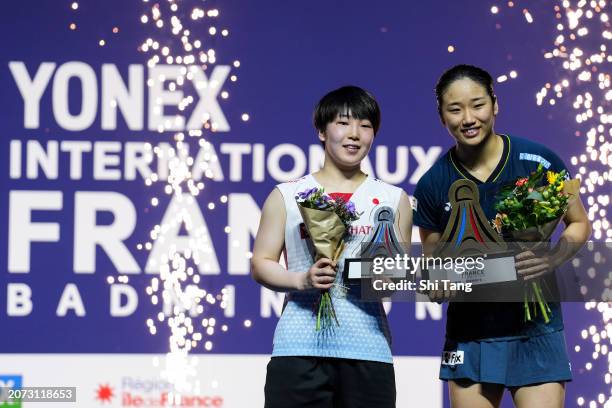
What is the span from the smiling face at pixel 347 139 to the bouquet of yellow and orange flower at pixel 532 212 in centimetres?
43

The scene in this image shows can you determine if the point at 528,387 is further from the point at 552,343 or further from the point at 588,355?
the point at 588,355

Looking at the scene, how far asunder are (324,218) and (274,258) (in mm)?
254

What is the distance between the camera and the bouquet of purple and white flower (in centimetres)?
265

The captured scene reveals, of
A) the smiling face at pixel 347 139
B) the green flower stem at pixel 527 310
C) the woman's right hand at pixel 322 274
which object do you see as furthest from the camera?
the smiling face at pixel 347 139

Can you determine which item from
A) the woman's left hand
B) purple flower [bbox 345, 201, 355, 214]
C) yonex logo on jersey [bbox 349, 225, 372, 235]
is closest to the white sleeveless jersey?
yonex logo on jersey [bbox 349, 225, 372, 235]

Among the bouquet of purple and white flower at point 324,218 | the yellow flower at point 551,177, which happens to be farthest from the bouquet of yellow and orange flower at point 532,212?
the bouquet of purple and white flower at point 324,218

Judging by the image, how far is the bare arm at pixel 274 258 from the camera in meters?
2.66

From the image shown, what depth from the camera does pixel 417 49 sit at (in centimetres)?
440

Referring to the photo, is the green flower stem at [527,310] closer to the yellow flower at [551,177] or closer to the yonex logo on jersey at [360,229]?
the yellow flower at [551,177]

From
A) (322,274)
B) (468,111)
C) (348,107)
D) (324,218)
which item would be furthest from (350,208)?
(468,111)

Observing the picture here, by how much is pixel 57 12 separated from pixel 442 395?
241 centimetres

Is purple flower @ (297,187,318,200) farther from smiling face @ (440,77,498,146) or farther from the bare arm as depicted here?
smiling face @ (440,77,498,146)

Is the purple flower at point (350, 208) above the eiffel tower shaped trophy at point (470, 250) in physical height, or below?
above

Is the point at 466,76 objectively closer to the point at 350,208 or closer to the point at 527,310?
the point at 350,208
